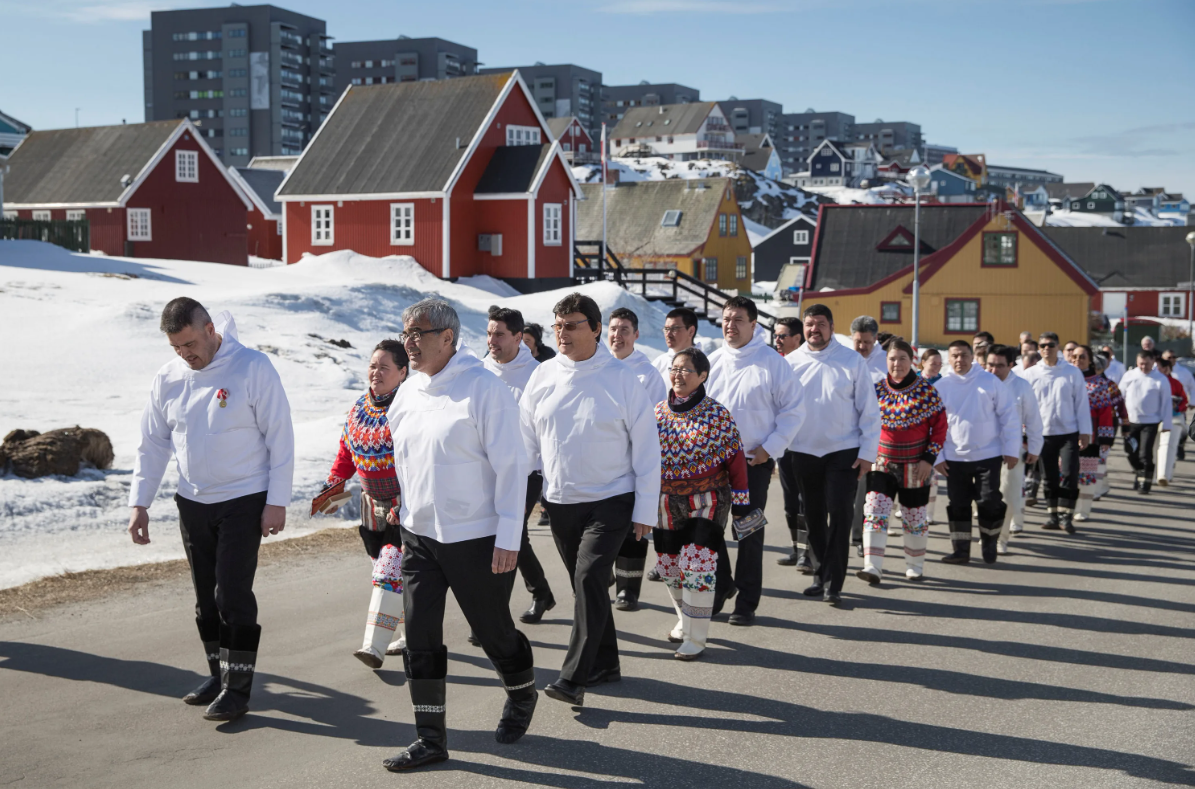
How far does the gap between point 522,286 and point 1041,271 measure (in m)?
21.2

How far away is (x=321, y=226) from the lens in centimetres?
4181

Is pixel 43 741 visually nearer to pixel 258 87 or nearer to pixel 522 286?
pixel 522 286

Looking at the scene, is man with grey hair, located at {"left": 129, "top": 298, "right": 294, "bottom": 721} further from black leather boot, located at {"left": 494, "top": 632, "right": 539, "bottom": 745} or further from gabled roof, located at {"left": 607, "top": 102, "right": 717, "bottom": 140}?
gabled roof, located at {"left": 607, "top": 102, "right": 717, "bottom": 140}

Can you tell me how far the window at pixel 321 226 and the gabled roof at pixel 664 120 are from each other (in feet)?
372

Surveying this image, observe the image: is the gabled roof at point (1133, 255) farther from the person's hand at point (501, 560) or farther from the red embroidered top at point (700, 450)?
the person's hand at point (501, 560)

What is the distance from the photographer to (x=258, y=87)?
125 meters

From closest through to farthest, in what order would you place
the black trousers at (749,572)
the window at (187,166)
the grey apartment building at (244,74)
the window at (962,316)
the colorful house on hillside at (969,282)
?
1. the black trousers at (749,572)
2. the window at (187,166)
3. the colorful house on hillside at (969,282)
4. the window at (962,316)
5. the grey apartment building at (244,74)

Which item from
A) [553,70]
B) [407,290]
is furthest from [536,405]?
[553,70]

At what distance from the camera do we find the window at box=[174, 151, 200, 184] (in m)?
44.8

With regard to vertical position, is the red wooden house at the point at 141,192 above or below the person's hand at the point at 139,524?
above

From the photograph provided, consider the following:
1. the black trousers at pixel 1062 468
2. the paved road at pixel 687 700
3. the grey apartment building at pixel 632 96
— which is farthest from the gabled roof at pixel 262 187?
the grey apartment building at pixel 632 96

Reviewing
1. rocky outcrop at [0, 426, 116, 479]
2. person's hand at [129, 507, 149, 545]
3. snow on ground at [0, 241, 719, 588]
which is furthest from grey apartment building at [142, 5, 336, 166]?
person's hand at [129, 507, 149, 545]

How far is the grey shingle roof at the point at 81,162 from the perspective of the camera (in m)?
44.1

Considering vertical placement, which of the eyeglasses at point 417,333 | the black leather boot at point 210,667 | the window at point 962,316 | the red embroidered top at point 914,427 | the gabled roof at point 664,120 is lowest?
the black leather boot at point 210,667
